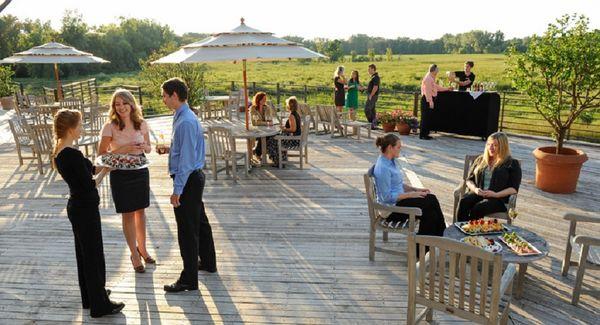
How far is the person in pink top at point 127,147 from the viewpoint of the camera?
3916mm

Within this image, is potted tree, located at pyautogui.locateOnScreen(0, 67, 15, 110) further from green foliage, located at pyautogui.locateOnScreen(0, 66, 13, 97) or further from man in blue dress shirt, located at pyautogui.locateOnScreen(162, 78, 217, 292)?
man in blue dress shirt, located at pyautogui.locateOnScreen(162, 78, 217, 292)

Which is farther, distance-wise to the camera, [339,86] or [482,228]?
[339,86]

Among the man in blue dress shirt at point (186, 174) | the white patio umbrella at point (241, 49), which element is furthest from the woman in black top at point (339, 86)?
the man in blue dress shirt at point (186, 174)

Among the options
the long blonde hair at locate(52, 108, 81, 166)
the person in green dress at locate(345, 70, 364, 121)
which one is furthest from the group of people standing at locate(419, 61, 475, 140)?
the long blonde hair at locate(52, 108, 81, 166)

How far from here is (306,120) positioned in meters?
7.74

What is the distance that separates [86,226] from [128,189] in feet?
2.10

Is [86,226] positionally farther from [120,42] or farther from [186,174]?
[120,42]

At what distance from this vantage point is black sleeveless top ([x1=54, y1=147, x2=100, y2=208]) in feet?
10.3

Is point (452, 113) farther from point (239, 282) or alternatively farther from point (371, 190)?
point (239, 282)

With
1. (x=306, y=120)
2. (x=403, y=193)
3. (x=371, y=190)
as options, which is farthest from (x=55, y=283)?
(x=306, y=120)

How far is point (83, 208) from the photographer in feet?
10.8

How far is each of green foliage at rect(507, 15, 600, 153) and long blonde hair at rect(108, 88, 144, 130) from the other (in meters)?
4.78

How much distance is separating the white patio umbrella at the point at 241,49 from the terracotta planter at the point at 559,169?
358 centimetres

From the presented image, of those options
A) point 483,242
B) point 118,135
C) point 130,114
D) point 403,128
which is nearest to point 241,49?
point 130,114
